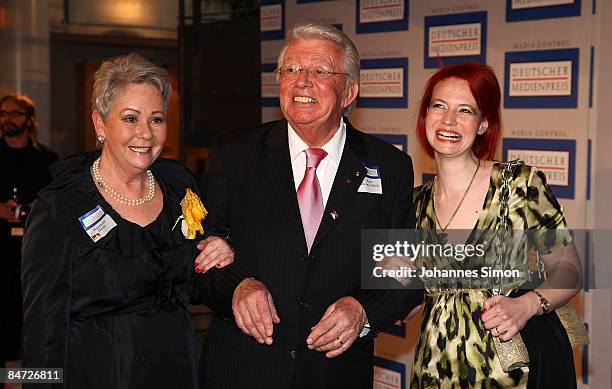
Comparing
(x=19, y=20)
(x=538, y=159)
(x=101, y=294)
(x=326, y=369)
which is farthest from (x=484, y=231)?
(x=19, y=20)

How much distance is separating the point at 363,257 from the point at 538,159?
2276 mm

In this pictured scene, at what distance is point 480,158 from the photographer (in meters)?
3.25

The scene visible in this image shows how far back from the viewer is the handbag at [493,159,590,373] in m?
2.98

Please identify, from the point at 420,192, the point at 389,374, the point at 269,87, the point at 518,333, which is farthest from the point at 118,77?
the point at 269,87

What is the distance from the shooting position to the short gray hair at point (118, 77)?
2.88 meters

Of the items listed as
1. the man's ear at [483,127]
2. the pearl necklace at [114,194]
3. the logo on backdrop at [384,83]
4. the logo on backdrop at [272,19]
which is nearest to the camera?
the pearl necklace at [114,194]

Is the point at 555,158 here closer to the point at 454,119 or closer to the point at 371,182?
the point at 454,119

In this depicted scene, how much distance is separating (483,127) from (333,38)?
0.68m

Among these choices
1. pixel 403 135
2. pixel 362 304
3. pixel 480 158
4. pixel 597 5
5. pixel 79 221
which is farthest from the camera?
pixel 403 135

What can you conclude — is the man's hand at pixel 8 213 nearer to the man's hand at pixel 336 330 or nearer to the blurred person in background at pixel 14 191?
the blurred person in background at pixel 14 191

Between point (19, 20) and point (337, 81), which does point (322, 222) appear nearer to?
point (337, 81)

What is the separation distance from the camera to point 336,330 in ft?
9.39

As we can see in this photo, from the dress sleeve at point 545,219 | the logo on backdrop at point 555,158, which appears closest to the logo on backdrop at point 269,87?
the logo on backdrop at point 555,158

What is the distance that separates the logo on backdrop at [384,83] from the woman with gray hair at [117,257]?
2.95 m
